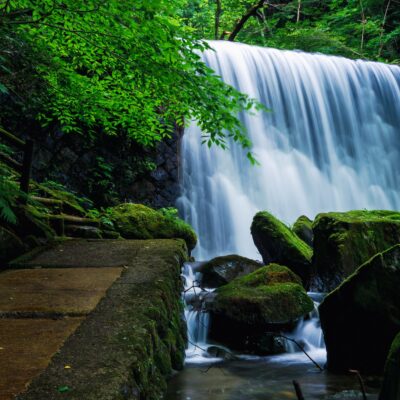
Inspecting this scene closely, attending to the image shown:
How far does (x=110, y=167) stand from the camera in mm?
10656

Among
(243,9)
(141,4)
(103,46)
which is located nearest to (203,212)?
(103,46)

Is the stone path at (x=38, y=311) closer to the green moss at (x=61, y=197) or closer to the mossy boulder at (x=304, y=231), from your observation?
the green moss at (x=61, y=197)

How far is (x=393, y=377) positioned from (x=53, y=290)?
90.3 inches

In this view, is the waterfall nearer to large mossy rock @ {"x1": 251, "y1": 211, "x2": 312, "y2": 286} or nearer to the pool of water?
large mossy rock @ {"x1": 251, "y1": 211, "x2": 312, "y2": 286}

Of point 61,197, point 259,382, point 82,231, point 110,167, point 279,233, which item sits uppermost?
point 110,167

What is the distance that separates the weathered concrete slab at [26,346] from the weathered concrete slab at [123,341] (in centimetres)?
5

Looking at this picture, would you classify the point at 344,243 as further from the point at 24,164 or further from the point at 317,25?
the point at 317,25

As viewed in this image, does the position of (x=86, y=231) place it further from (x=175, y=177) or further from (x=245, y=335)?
(x=175, y=177)

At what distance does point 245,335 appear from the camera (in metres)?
5.34

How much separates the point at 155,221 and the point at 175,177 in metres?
4.23

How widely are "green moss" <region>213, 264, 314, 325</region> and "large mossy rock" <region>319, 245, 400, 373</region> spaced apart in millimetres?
925

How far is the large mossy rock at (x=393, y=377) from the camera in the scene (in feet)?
8.22

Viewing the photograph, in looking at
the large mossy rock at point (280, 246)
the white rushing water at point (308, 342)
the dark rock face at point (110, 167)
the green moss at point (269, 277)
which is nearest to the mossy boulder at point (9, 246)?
the green moss at point (269, 277)

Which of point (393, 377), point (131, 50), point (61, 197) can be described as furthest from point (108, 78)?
point (393, 377)
